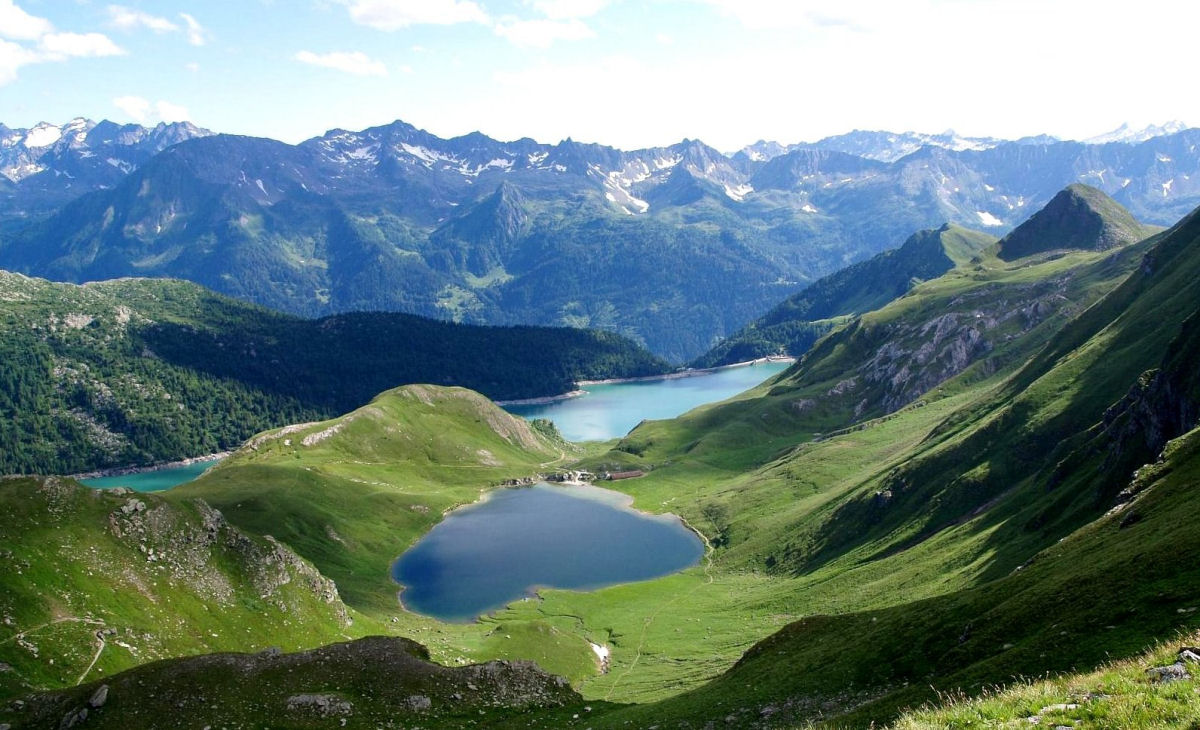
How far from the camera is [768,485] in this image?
19438 cm

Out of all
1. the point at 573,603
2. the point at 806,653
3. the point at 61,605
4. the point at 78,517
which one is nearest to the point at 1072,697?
the point at 806,653

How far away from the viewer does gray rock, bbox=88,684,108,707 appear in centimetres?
5388

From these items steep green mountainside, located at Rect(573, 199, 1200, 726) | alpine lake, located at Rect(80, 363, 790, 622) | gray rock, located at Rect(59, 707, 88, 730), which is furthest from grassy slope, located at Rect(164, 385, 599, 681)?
gray rock, located at Rect(59, 707, 88, 730)

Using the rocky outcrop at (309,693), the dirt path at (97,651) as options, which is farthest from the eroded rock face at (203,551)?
the rocky outcrop at (309,693)

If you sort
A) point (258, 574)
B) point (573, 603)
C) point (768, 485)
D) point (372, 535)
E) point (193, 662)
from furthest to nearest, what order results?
1. point (768, 485)
2. point (372, 535)
3. point (573, 603)
4. point (258, 574)
5. point (193, 662)

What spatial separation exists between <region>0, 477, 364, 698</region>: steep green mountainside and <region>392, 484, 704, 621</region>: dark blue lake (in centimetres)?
4173

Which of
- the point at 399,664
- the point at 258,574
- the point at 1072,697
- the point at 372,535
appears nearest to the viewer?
the point at 1072,697

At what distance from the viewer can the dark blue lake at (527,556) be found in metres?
146

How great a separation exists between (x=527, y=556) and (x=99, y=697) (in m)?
115

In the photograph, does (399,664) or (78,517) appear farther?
(78,517)

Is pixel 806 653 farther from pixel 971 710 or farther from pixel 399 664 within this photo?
pixel 971 710

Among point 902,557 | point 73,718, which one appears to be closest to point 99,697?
point 73,718

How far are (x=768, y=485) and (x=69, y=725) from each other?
522ft

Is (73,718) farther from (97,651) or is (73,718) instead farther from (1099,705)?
(1099,705)
